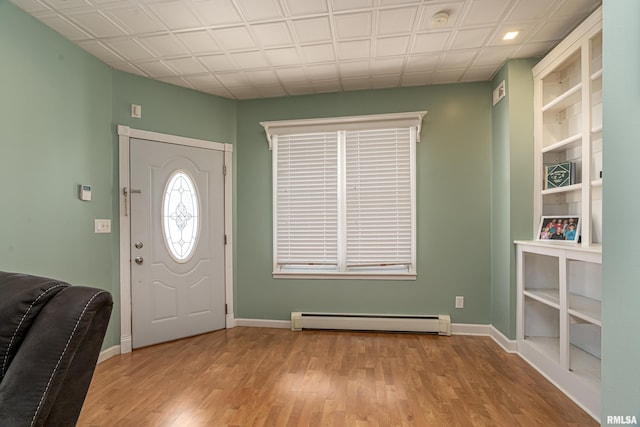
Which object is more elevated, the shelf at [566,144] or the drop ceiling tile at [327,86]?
the drop ceiling tile at [327,86]

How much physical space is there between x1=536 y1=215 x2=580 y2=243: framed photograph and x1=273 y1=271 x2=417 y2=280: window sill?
1.28 metres

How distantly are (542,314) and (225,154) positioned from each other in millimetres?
3646

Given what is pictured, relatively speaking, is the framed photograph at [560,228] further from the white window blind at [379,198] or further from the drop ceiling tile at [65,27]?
the drop ceiling tile at [65,27]

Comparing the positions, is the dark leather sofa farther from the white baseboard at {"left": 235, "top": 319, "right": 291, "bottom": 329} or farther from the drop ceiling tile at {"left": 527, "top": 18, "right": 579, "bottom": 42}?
the drop ceiling tile at {"left": 527, "top": 18, "right": 579, "bottom": 42}

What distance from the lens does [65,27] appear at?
2.33 meters

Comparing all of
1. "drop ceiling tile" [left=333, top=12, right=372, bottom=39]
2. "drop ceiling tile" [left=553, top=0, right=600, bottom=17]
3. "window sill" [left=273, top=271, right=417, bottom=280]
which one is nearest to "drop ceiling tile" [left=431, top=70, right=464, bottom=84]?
"drop ceiling tile" [left=553, top=0, right=600, bottom=17]

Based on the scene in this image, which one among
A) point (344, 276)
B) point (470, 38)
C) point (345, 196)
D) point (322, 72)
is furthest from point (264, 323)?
point (470, 38)

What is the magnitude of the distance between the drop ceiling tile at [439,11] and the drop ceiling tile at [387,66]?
1.65ft

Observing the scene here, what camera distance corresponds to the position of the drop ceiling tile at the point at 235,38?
2406 mm

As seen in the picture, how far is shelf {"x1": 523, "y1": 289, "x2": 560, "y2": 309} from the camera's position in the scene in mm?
2387

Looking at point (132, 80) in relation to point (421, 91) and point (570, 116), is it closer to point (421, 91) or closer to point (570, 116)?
point (421, 91)

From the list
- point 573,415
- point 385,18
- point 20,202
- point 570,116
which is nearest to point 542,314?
point 573,415

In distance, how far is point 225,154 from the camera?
3635 mm

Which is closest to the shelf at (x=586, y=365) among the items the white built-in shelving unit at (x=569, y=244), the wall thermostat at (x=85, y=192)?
the white built-in shelving unit at (x=569, y=244)
